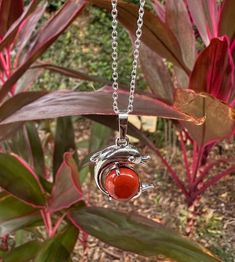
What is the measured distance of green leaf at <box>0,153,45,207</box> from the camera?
2.68 feet

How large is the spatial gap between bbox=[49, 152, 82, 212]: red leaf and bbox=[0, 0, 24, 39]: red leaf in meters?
0.32

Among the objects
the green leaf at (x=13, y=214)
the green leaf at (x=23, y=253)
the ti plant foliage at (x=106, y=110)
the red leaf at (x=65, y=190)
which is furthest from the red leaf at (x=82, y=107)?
the green leaf at (x=23, y=253)

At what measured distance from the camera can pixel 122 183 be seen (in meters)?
0.64

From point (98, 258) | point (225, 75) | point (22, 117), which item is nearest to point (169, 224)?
point (98, 258)

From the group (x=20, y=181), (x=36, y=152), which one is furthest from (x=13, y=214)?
(x=36, y=152)

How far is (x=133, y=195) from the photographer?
0.67m

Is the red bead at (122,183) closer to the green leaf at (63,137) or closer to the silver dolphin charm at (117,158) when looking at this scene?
the silver dolphin charm at (117,158)

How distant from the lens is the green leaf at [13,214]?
847 millimetres

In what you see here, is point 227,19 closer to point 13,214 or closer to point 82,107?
point 82,107

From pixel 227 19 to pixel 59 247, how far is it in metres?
0.50

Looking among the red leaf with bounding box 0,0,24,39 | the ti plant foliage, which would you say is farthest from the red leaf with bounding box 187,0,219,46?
the red leaf with bounding box 0,0,24,39

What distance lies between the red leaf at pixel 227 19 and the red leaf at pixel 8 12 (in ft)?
1.26

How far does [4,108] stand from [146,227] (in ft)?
1.05

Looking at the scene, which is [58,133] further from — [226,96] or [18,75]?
[226,96]
